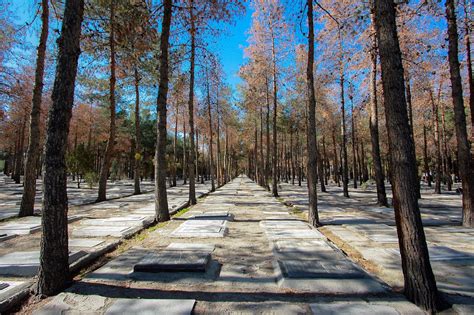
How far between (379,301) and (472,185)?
20.3 feet

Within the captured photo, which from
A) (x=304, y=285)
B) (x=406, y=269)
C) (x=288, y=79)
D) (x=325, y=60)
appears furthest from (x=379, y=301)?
(x=288, y=79)

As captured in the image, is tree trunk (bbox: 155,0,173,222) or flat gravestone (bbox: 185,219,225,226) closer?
flat gravestone (bbox: 185,219,225,226)

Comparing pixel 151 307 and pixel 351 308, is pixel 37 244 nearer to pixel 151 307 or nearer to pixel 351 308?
pixel 151 307

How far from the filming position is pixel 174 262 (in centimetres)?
400

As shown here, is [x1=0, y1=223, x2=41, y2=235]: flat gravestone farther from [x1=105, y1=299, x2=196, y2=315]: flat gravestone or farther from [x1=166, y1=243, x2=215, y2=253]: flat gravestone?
[x1=105, y1=299, x2=196, y2=315]: flat gravestone

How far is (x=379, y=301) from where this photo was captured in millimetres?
3008

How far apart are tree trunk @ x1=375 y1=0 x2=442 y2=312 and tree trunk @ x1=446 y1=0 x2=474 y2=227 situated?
5682mm

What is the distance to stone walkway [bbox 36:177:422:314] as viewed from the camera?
286cm

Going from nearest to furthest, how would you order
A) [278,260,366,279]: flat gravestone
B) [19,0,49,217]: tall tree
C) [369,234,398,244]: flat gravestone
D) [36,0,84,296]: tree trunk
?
[36,0,84,296]: tree trunk
[278,260,366,279]: flat gravestone
[369,234,398,244]: flat gravestone
[19,0,49,217]: tall tree

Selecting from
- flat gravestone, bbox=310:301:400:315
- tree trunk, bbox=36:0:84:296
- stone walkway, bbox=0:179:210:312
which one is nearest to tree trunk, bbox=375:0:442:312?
flat gravestone, bbox=310:301:400:315

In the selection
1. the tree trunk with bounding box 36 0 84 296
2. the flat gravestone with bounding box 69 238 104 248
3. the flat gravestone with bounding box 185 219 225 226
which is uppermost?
the tree trunk with bounding box 36 0 84 296

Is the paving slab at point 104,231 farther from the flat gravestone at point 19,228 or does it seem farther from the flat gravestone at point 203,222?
the flat gravestone at point 203,222

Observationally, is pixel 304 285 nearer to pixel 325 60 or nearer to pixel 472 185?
pixel 472 185

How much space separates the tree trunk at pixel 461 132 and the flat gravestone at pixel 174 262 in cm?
699
